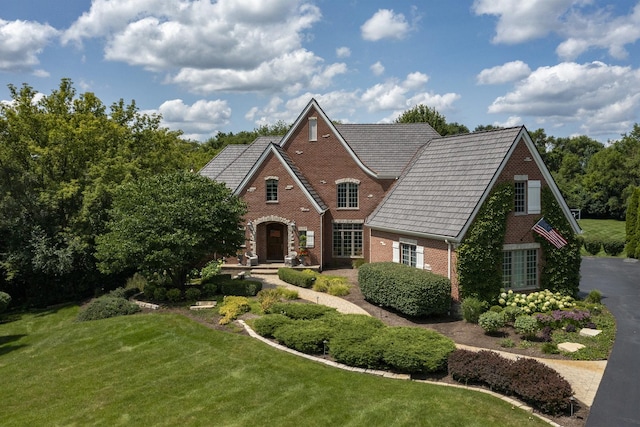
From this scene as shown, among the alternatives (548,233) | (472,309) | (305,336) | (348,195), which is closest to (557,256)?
(548,233)

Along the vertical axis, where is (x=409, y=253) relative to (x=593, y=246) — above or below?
above

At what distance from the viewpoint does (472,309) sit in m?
18.7

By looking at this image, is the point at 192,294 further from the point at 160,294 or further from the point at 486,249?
the point at 486,249

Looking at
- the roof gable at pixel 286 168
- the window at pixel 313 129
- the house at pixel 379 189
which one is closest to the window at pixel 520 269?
the house at pixel 379 189

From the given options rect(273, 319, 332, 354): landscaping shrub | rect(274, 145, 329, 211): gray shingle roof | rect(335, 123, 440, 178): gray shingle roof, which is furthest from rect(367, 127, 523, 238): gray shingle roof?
rect(273, 319, 332, 354): landscaping shrub

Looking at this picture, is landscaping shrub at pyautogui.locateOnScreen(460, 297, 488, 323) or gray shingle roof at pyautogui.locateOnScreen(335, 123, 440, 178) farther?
gray shingle roof at pyautogui.locateOnScreen(335, 123, 440, 178)

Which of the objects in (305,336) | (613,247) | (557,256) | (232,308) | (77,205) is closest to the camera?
(305,336)

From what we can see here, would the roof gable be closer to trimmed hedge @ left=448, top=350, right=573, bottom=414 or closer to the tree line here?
the tree line

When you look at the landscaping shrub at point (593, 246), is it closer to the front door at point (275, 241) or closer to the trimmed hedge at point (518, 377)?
the front door at point (275, 241)

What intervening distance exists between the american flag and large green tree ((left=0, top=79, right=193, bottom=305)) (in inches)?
888

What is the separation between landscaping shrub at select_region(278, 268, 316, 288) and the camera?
980 inches

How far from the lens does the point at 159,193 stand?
72.8 ft

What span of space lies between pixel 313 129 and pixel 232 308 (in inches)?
615

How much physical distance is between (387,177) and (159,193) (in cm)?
1499
